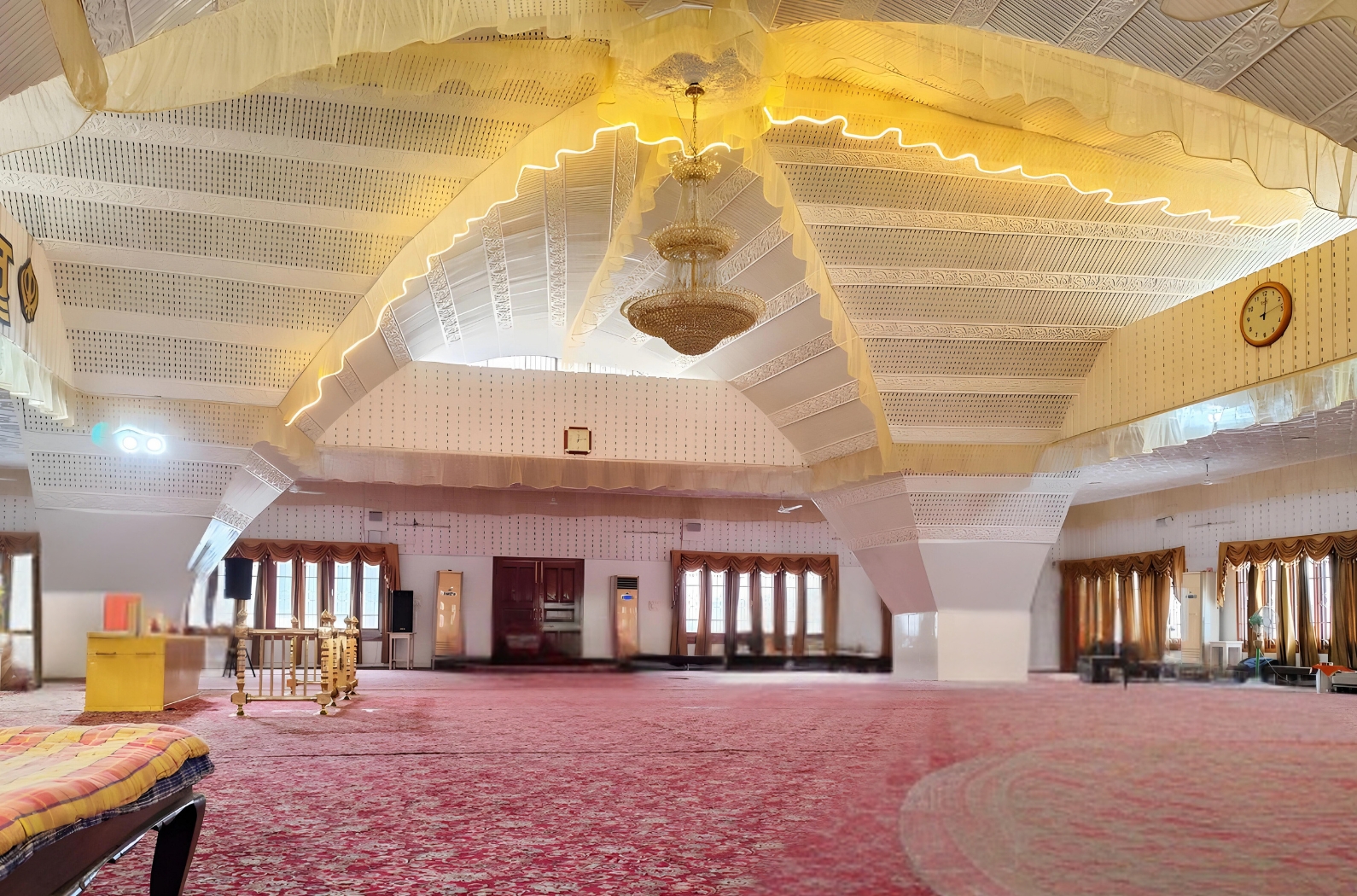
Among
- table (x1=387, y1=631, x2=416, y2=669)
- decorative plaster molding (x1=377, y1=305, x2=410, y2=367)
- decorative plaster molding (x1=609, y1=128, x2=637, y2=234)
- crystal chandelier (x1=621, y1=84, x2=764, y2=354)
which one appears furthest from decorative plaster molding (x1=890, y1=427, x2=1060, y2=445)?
table (x1=387, y1=631, x2=416, y2=669)

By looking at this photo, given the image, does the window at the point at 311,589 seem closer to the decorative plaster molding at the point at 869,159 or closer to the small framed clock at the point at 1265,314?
the decorative plaster molding at the point at 869,159

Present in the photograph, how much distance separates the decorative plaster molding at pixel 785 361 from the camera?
1044 cm

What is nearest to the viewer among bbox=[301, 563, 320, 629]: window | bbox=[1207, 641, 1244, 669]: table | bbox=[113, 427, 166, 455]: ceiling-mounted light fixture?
bbox=[113, 427, 166, 455]: ceiling-mounted light fixture

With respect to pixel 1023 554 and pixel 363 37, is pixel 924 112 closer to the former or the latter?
pixel 363 37

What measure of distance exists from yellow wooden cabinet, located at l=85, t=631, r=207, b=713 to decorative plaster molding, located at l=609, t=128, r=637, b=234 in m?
5.14

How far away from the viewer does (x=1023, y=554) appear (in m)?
12.5

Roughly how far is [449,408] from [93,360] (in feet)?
12.5

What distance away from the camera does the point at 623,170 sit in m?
8.59

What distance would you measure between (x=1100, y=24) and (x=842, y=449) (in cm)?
822

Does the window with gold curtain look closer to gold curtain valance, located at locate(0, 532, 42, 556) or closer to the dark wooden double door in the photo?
the dark wooden double door

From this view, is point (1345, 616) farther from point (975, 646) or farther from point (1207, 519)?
point (975, 646)

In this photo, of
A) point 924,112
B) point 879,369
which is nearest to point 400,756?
point 924,112

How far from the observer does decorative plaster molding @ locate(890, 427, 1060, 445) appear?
431 inches

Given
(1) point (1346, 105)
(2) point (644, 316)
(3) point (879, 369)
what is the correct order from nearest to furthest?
(1) point (1346, 105), (2) point (644, 316), (3) point (879, 369)
